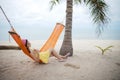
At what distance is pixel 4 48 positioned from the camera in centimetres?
735

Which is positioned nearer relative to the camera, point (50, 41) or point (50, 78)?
point (50, 78)

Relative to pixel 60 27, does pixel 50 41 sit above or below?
below

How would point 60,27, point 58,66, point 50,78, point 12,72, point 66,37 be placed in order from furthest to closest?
point 66,37
point 60,27
point 58,66
point 12,72
point 50,78

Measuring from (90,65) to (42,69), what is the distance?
50.7 inches

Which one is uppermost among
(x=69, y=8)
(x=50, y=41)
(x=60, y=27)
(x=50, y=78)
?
(x=69, y=8)

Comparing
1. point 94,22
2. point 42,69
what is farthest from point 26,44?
point 94,22

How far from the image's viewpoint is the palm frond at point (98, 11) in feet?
Result: 17.7

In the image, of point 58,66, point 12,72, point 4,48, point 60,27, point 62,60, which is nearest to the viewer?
point 12,72

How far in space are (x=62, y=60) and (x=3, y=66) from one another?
1595 mm

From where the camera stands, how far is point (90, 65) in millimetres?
4148

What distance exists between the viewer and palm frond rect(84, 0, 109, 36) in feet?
17.7

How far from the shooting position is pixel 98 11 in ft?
17.9

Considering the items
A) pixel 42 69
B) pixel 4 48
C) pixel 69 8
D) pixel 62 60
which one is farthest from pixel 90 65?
pixel 4 48

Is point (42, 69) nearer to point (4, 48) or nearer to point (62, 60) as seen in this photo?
point (62, 60)
